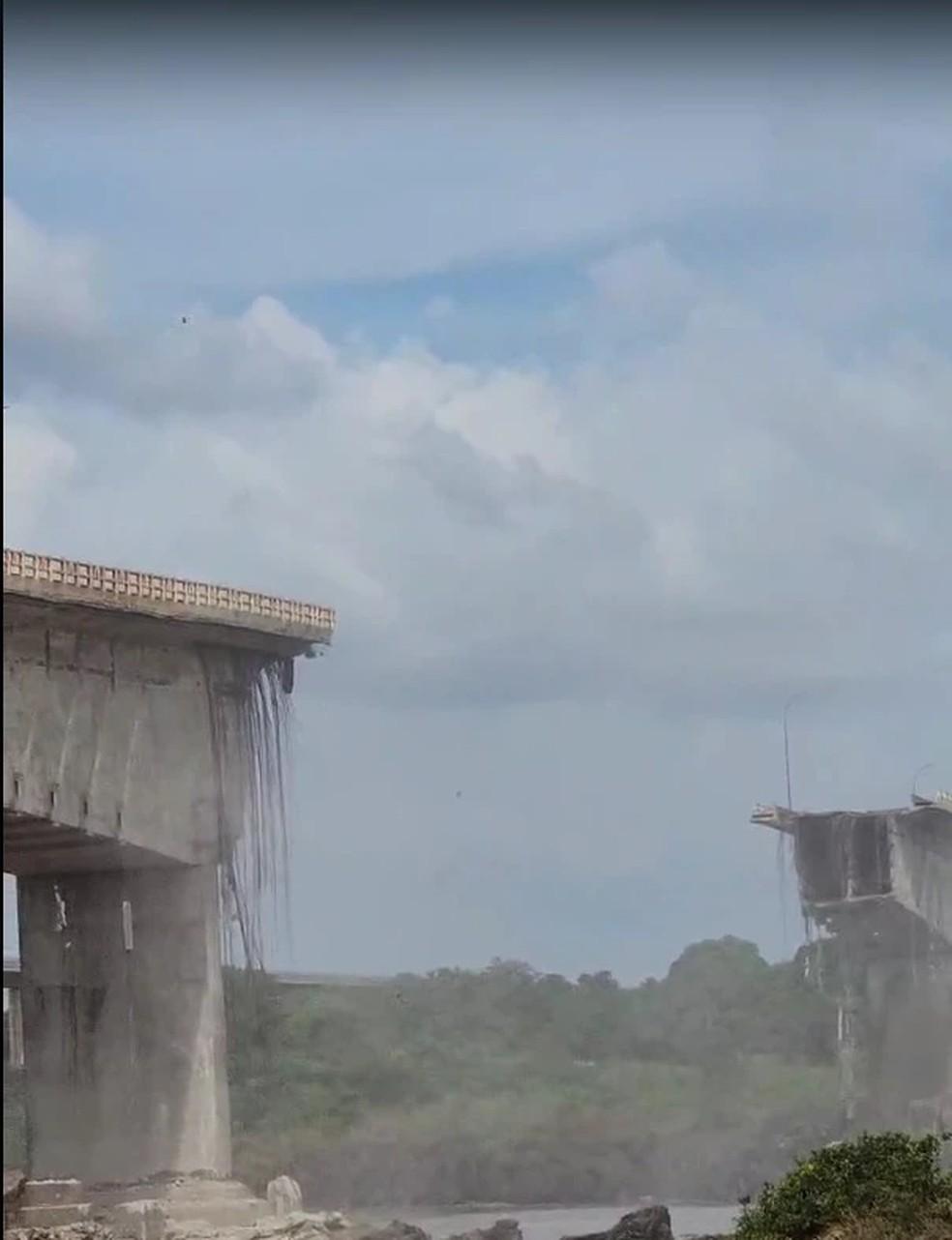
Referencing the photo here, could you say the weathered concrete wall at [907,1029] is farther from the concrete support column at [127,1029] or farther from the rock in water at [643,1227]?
the concrete support column at [127,1029]

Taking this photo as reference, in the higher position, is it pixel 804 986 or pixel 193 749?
pixel 193 749

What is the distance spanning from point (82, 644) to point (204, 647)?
1.17m

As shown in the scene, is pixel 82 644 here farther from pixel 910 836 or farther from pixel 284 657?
pixel 910 836

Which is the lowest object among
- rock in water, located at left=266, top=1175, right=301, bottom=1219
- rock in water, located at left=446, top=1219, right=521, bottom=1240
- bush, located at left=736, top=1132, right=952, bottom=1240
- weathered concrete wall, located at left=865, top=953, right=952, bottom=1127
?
Result: rock in water, located at left=446, top=1219, right=521, bottom=1240

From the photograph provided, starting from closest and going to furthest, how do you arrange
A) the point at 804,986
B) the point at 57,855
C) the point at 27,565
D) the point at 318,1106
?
1. the point at 27,565
2. the point at 57,855
3. the point at 318,1106
4. the point at 804,986

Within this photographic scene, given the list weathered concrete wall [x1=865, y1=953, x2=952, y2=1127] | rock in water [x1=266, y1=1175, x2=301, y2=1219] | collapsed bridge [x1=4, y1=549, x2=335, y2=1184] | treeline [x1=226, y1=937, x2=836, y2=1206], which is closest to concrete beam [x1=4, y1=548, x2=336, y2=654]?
collapsed bridge [x1=4, y1=549, x2=335, y2=1184]

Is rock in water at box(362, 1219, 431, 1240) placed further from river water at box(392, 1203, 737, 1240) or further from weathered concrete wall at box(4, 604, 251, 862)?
weathered concrete wall at box(4, 604, 251, 862)

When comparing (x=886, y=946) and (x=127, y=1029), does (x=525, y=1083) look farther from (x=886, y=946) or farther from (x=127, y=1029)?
(x=886, y=946)

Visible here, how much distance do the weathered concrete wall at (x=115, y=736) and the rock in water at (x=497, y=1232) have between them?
3888mm

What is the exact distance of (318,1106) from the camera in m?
18.3

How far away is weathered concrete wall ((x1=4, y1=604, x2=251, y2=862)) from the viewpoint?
51.9 feet

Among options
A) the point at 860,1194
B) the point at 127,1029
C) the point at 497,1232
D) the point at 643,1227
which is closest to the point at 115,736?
the point at 127,1029

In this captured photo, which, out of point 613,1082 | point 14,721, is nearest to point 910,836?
point 613,1082

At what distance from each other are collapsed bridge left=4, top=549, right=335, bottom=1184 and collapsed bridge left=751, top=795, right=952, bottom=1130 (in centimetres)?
618
